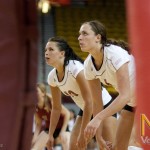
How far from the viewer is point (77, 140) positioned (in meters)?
3.72

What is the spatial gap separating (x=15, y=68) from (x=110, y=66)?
190 centimetres

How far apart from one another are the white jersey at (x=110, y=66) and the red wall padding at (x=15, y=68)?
1.71 meters

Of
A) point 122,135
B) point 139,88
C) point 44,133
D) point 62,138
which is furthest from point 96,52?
point 62,138

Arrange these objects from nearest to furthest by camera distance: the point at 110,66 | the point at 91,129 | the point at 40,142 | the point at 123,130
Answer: the point at 91,129 → the point at 110,66 → the point at 123,130 → the point at 40,142

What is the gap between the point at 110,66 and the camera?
126 inches

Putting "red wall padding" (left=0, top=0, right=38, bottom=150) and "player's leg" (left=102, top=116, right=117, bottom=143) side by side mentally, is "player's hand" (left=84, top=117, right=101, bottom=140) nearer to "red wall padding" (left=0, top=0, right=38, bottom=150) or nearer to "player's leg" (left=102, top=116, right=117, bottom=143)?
"player's leg" (left=102, top=116, right=117, bottom=143)

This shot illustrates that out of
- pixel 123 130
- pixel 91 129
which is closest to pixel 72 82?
pixel 123 130

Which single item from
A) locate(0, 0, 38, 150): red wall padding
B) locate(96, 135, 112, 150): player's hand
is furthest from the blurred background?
locate(96, 135, 112, 150): player's hand

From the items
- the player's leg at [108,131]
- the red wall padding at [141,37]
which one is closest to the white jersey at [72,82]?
the player's leg at [108,131]

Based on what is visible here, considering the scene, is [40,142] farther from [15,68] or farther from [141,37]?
[141,37]

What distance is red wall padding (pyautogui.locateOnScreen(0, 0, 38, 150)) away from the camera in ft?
4.33

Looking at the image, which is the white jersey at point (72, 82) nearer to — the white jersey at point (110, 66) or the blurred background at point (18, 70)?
the white jersey at point (110, 66)

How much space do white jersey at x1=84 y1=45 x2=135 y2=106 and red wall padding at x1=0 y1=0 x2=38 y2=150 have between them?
171 cm

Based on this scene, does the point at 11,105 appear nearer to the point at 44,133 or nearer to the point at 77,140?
the point at 77,140
